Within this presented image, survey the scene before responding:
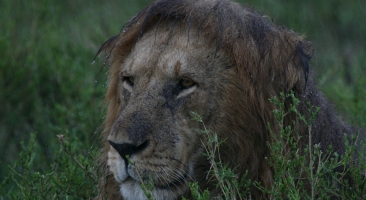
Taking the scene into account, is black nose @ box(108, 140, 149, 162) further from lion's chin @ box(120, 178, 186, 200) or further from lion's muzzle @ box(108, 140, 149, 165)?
lion's chin @ box(120, 178, 186, 200)

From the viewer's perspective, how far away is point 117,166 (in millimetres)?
3932

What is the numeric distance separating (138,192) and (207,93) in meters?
0.68

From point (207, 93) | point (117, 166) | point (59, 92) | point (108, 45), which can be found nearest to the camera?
point (117, 166)

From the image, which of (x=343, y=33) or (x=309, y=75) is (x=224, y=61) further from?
(x=343, y=33)

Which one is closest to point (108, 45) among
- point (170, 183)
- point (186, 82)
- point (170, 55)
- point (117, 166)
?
point (170, 55)

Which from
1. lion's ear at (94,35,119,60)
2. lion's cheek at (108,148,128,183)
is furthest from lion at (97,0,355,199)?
lion's ear at (94,35,119,60)

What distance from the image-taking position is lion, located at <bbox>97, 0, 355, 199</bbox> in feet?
12.9

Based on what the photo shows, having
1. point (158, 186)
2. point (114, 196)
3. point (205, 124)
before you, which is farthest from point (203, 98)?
point (114, 196)

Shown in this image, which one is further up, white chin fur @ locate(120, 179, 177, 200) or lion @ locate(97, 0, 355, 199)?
lion @ locate(97, 0, 355, 199)

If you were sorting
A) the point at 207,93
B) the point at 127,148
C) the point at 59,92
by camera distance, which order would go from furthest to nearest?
the point at 59,92 → the point at 207,93 → the point at 127,148

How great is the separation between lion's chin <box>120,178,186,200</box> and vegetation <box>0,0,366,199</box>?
685 millimetres

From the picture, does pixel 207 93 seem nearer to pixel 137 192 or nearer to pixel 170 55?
pixel 170 55

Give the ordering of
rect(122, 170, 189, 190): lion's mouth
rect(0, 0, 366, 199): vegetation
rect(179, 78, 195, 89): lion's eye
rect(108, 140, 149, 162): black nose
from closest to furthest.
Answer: rect(108, 140, 149, 162): black nose → rect(122, 170, 189, 190): lion's mouth → rect(179, 78, 195, 89): lion's eye → rect(0, 0, 366, 199): vegetation

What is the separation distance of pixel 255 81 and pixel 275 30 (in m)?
0.36
